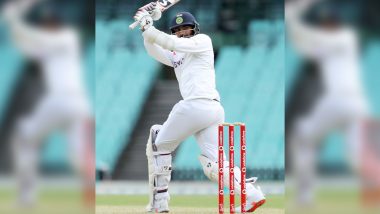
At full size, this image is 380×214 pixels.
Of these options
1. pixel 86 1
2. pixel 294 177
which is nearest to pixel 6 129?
pixel 86 1

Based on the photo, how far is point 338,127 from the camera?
348 cm

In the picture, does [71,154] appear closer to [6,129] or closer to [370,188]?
[6,129]

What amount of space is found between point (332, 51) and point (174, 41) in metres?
3.92

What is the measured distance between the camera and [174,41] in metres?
7.35

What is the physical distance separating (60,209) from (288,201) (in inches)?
39.2

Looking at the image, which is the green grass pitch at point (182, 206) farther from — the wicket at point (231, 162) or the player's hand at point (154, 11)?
the player's hand at point (154, 11)

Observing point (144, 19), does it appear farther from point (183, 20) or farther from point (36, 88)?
point (36, 88)

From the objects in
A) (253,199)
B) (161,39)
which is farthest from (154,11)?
(253,199)

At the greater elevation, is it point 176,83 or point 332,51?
point 176,83

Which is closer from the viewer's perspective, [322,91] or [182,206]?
[322,91]

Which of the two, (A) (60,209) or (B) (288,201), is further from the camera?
(B) (288,201)

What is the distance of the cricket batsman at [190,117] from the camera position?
7660 mm

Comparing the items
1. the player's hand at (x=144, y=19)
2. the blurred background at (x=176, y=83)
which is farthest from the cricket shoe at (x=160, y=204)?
the blurred background at (x=176, y=83)

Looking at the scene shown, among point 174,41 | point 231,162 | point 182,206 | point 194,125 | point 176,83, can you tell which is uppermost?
point 176,83
